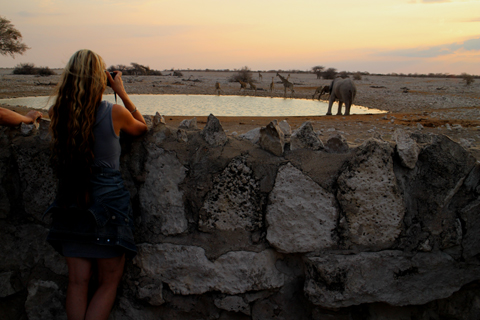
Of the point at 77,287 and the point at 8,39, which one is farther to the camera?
the point at 8,39

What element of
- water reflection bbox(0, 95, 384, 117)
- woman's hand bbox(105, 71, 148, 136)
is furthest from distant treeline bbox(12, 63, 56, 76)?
woman's hand bbox(105, 71, 148, 136)

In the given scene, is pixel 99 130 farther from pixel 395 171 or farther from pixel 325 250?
pixel 395 171

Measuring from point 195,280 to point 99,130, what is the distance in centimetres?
101

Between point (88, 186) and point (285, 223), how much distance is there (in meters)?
1.08

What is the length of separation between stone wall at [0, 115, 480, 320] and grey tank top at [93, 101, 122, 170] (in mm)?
242

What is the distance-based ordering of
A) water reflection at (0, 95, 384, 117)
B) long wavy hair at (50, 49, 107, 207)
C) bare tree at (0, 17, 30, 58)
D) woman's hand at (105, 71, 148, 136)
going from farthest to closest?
bare tree at (0, 17, 30, 58) → water reflection at (0, 95, 384, 117) → woman's hand at (105, 71, 148, 136) → long wavy hair at (50, 49, 107, 207)

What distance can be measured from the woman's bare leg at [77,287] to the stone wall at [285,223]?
0.28m

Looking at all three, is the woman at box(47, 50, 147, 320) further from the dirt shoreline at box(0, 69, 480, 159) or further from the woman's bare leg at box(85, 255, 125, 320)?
the dirt shoreline at box(0, 69, 480, 159)

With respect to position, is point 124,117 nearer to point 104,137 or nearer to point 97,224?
point 104,137

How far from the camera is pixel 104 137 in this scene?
1766 mm

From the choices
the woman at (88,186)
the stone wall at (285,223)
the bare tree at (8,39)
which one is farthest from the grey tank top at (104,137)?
the bare tree at (8,39)

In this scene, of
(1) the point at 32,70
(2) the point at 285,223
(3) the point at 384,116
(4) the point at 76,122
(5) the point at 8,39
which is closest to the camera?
(4) the point at 76,122

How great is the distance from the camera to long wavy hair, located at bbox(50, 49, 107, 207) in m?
1.69

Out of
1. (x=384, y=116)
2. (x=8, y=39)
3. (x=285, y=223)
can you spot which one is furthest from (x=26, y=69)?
(x=285, y=223)
